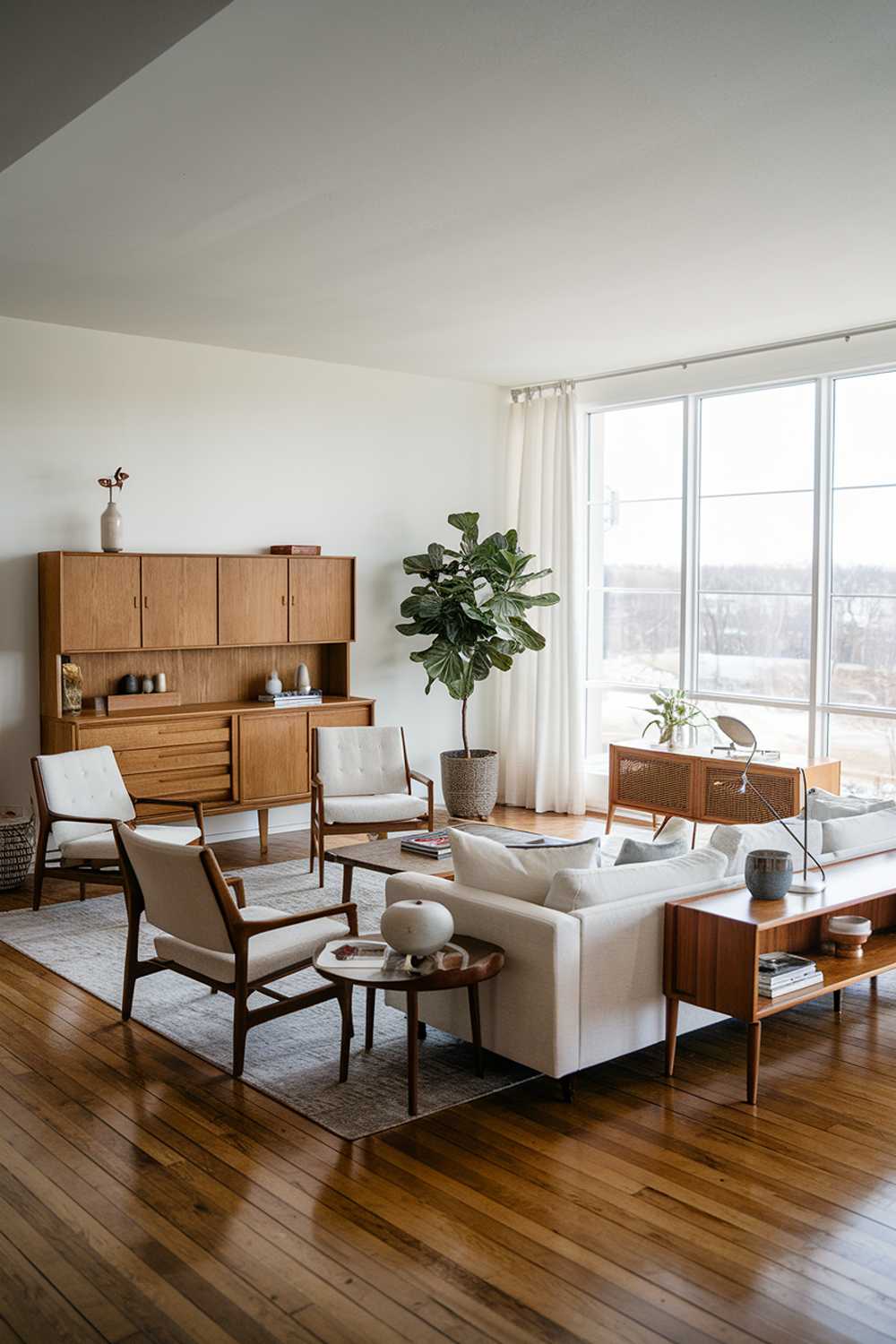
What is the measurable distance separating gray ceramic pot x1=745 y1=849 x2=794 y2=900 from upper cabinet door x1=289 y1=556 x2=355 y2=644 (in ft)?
14.7

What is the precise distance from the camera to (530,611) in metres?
9.32

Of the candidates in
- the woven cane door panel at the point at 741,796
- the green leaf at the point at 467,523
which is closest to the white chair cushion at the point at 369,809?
the woven cane door panel at the point at 741,796

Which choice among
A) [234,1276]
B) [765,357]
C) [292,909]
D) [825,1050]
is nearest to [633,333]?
[765,357]

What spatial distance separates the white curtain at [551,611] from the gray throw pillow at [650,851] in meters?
4.40

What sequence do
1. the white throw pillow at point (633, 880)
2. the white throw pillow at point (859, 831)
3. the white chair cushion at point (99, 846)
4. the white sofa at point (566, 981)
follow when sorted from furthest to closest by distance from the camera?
the white chair cushion at point (99, 846) → the white throw pillow at point (859, 831) → the white throw pillow at point (633, 880) → the white sofa at point (566, 981)

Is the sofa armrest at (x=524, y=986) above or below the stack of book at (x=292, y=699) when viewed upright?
below

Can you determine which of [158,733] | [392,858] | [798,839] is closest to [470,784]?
[158,733]

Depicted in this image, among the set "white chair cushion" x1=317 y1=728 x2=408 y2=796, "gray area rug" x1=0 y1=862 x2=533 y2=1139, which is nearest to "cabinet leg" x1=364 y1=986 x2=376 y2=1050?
"gray area rug" x1=0 y1=862 x2=533 y2=1139

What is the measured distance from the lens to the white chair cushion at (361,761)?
24.0ft

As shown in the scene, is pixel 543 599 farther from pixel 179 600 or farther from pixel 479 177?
pixel 479 177

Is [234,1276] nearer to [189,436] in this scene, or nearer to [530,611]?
[189,436]

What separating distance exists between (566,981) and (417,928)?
514 millimetres

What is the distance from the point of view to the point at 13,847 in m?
6.77

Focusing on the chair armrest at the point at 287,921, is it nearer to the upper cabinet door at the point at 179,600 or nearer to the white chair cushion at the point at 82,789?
the white chair cushion at the point at 82,789
